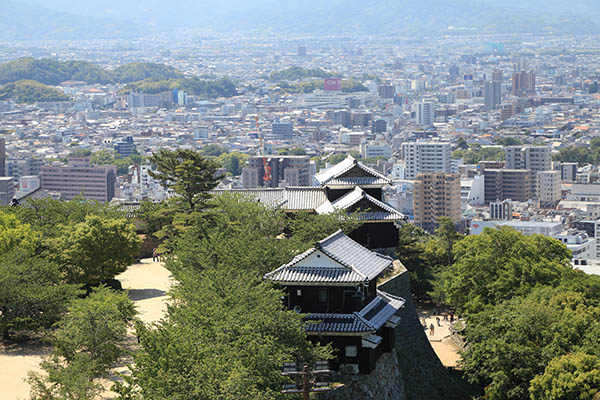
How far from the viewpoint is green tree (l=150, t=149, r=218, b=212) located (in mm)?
26422

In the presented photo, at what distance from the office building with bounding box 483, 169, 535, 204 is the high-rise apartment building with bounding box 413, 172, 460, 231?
587 inches

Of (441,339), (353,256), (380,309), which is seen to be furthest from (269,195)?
(380,309)

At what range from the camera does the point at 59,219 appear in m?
25.2

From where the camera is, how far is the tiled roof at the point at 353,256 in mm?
16541

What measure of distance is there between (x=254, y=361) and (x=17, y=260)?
8.02 meters

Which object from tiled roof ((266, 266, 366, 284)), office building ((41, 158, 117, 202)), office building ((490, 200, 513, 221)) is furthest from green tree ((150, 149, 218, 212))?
office building ((41, 158, 117, 202))

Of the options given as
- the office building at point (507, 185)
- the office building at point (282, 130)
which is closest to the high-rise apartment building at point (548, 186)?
the office building at point (507, 185)

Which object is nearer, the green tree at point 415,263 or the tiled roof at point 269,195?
the tiled roof at point 269,195

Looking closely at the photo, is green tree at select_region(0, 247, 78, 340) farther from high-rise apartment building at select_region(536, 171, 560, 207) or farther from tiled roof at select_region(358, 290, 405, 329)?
high-rise apartment building at select_region(536, 171, 560, 207)

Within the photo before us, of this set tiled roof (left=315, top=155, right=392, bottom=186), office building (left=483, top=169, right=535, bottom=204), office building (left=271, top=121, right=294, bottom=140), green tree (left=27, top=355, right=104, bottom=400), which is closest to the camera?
green tree (left=27, top=355, right=104, bottom=400)

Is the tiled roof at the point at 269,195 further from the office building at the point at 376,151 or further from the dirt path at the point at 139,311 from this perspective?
the office building at the point at 376,151

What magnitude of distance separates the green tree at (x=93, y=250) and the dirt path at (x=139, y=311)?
90 centimetres

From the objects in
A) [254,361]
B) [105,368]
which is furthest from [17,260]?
[254,361]

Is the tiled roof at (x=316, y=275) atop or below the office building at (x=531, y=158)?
atop
